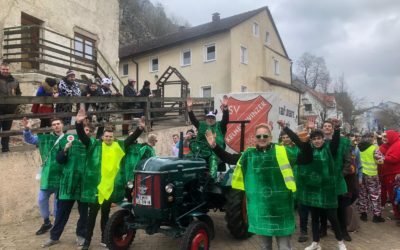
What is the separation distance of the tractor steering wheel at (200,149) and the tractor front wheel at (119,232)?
4.88 feet

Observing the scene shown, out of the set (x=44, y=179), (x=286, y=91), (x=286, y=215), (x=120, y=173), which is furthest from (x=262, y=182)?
(x=286, y=91)

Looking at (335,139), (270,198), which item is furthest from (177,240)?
(335,139)

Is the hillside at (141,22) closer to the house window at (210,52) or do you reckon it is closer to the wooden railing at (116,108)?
the house window at (210,52)

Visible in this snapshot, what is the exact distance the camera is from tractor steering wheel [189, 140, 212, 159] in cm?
631

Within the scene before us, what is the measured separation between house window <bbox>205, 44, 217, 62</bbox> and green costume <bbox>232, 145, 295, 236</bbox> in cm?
2313

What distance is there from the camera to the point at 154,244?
6012 mm

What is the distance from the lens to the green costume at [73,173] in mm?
5707

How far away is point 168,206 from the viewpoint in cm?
513

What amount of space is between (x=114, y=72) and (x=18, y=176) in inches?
459

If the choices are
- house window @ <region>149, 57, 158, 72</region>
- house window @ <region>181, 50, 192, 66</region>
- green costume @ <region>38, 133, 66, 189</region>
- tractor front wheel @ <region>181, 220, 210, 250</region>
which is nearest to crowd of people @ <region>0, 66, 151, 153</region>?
green costume @ <region>38, 133, 66, 189</region>

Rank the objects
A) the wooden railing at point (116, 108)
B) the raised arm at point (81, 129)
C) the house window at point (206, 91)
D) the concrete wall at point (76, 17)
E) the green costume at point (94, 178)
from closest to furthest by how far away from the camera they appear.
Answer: the raised arm at point (81, 129) → the green costume at point (94, 178) → the wooden railing at point (116, 108) → the concrete wall at point (76, 17) → the house window at point (206, 91)

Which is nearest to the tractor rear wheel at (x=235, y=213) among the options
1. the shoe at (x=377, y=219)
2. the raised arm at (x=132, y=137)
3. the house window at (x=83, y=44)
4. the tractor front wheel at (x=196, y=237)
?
the tractor front wheel at (x=196, y=237)

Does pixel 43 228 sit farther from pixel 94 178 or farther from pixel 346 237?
pixel 346 237

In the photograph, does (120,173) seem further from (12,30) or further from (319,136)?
(12,30)
